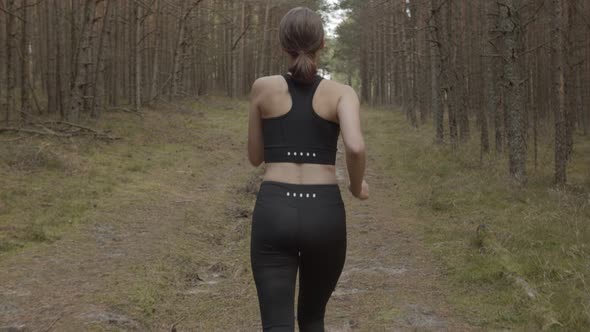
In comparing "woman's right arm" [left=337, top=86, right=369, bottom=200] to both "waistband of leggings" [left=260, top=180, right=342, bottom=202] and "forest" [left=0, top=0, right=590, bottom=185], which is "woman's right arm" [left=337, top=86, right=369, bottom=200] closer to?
"waistband of leggings" [left=260, top=180, right=342, bottom=202]

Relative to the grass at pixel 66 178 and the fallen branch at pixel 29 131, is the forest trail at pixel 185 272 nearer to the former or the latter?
the grass at pixel 66 178

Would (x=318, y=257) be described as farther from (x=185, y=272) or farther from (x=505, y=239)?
(x=505, y=239)

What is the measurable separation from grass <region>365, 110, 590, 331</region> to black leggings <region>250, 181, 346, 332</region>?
118 inches

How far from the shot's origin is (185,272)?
6.93 m

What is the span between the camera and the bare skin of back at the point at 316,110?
2.42 meters

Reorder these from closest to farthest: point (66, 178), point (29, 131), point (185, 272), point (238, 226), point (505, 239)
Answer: point (185, 272) → point (505, 239) → point (238, 226) → point (66, 178) → point (29, 131)

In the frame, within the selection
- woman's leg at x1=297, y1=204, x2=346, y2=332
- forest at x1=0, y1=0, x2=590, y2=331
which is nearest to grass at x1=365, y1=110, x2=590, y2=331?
forest at x1=0, y1=0, x2=590, y2=331

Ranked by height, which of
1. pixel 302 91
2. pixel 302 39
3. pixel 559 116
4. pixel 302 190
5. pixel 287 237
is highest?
pixel 559 116

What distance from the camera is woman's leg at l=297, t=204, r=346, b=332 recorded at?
2455 mm

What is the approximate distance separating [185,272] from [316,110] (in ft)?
15.9

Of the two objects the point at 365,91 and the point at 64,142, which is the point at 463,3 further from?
the point at 365,91

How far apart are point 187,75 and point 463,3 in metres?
17.8

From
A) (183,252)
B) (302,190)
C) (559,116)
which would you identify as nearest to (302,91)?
(302,190)

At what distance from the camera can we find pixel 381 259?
7387 mm
